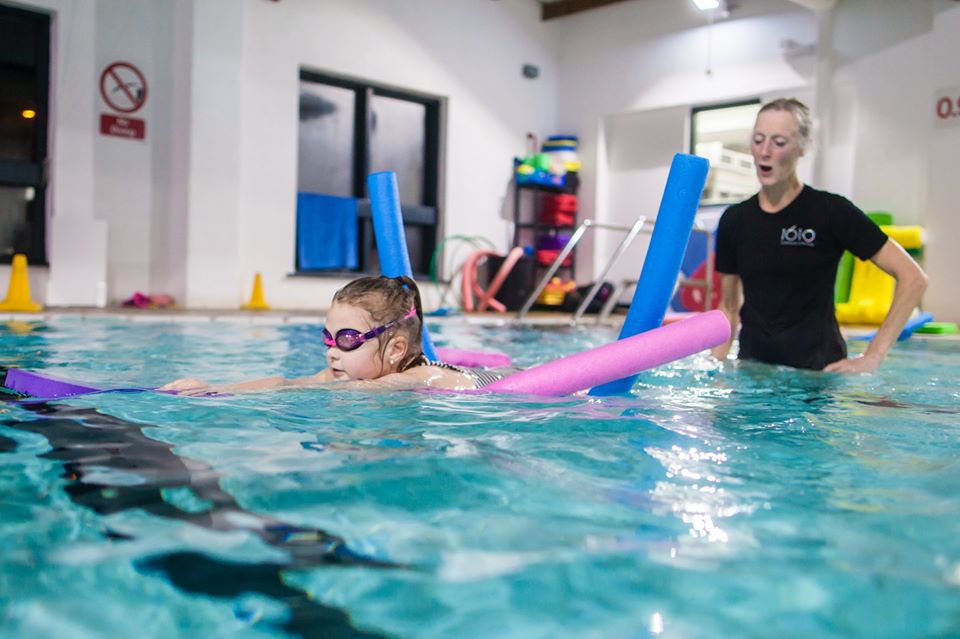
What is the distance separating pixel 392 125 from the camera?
11.9 m

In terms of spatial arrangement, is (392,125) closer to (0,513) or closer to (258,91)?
(258,91)

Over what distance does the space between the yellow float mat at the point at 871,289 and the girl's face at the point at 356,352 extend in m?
7.73

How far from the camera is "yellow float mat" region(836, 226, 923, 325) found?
9.29 m

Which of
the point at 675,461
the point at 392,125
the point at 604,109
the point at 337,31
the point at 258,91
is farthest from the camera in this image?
the point at 604,109

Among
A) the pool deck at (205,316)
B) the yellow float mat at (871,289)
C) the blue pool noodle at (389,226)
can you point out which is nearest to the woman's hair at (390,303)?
the blue pool noodle at (389,226)

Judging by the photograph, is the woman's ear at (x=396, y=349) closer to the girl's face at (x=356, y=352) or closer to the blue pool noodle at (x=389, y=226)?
the girl's face at (x=356, y=352)

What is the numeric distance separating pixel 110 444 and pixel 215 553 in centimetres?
79

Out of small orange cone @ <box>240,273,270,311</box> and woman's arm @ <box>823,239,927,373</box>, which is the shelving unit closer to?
small orange cone @ <box>240,273,270,311</box>

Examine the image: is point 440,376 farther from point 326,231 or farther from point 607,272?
point 326,231

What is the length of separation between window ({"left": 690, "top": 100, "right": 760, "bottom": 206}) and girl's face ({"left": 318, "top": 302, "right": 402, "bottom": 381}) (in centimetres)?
1098

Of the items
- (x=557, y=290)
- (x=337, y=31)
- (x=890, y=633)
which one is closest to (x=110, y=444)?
(x=890, y=633)

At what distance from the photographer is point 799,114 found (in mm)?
3514

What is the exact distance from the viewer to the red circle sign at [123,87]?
898 cm

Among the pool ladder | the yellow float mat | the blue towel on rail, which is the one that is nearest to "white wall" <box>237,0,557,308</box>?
the blue towel on rail
